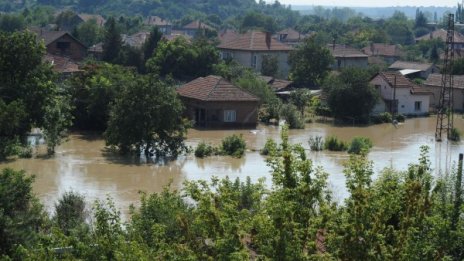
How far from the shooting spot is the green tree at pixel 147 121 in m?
28.1

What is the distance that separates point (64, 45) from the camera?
55.7m

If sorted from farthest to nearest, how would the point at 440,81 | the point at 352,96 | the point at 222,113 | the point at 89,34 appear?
the point at 89,34 → the point at 440,81 → the point at 352,96 → the point at 222,113

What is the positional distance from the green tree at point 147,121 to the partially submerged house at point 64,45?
27141mm

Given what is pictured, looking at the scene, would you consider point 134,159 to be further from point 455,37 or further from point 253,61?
point 455,37

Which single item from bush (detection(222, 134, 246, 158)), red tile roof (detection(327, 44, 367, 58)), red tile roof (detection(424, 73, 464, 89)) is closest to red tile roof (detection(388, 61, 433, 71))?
red tile roof (detection(327, 44, 367, 58))

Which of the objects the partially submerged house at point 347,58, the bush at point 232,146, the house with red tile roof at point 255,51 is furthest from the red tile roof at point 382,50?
the bush at point 232,146

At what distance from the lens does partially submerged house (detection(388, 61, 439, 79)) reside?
184ft

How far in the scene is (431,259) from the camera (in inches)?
345

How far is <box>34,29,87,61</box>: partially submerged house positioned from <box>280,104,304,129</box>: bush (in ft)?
72.6

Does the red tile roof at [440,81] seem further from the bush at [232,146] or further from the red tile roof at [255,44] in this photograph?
the bush at [232,146]

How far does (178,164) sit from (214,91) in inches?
401

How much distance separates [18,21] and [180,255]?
76924 mm

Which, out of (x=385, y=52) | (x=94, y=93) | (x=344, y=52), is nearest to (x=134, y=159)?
(x=94, y=93)

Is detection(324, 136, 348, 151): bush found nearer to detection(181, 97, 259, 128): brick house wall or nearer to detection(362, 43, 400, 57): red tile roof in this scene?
detection(181, 97, 259, 128): brick house wall
